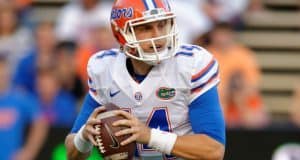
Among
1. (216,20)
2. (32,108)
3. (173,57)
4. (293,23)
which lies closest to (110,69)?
(173,57)

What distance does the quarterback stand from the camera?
4.65 meters

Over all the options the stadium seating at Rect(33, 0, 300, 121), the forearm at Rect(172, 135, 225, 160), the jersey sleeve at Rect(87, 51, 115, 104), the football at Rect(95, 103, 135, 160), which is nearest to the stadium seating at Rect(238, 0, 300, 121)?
the stadium seating at Rect(33, 0, 300, 121)

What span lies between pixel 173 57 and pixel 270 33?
19.6ft

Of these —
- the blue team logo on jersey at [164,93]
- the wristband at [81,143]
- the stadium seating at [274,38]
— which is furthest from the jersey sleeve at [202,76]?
the stadium seating at [274,38]

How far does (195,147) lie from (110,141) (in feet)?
1.32

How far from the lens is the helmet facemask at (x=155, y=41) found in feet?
15.5

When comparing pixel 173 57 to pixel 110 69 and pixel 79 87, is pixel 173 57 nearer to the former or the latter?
pixel 110 69

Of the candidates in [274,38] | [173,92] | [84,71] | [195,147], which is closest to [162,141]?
[195,147]

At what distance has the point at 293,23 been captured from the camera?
10609 millimetres

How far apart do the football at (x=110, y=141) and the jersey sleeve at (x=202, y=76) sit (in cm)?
41

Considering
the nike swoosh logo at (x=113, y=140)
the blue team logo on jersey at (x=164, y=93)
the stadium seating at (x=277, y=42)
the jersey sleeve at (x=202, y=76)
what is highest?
the jersey sleeve at (x=202, y=76)

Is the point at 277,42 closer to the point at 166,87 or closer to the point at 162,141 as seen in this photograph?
the point at 166,87

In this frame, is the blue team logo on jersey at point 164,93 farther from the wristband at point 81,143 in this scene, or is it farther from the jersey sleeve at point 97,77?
the wristband at point 81,143

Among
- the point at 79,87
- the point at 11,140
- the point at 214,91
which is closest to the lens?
the point at 214,91
